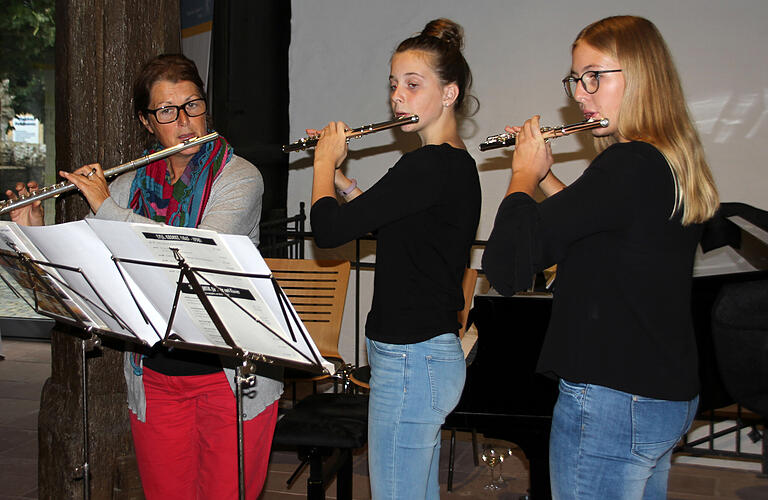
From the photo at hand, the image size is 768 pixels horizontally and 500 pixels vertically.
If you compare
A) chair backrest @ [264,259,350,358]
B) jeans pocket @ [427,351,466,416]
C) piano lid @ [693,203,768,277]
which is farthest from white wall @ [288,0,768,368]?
jeans pocket @ [427,351,466,416]

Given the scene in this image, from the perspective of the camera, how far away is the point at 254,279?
1.37m

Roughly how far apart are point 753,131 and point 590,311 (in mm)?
3113

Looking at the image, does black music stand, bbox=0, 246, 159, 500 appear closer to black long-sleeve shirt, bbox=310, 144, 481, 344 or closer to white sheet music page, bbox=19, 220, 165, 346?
white sheet music page, bbox=19, 220, 165, 346

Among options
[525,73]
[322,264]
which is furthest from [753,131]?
[322,264]

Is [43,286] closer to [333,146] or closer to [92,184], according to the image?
[92,184]

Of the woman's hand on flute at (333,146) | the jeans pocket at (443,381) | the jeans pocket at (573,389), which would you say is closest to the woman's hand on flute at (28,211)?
the woman's hand on flute at (333,146)

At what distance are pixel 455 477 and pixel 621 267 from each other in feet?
7.82

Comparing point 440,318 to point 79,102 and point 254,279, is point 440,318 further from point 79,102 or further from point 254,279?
point 79,102

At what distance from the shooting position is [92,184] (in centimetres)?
189

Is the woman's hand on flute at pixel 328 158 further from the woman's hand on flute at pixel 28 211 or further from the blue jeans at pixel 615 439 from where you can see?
the woman's hand on flute at pixel 28 211

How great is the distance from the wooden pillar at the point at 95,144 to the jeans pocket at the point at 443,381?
138cm

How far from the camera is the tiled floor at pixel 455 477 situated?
3.21 metres

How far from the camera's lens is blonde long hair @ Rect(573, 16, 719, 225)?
1.27m

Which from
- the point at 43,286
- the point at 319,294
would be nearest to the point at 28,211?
the point at 43,286
